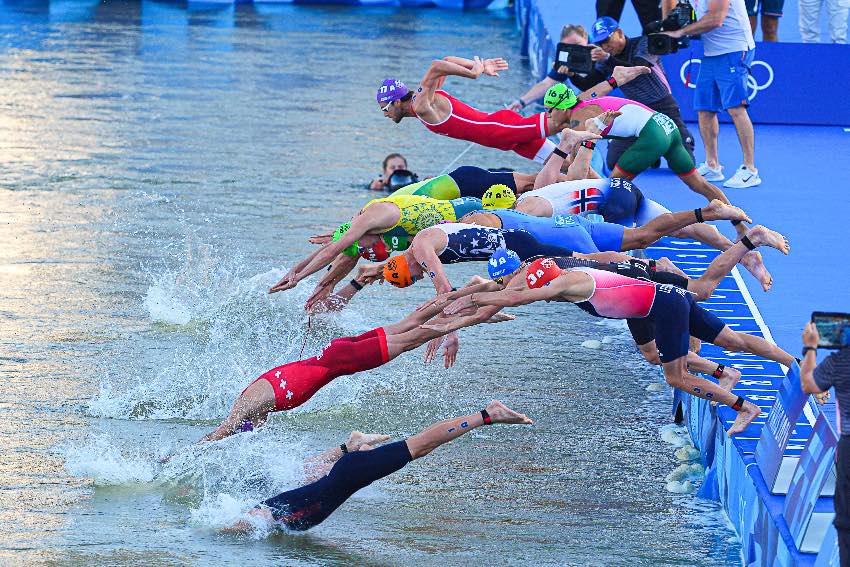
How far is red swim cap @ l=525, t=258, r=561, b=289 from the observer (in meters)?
9.73

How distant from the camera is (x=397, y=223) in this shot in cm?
1157

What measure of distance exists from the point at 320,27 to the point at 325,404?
696 inches

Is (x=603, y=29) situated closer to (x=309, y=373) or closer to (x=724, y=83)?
(x=724, y=83)

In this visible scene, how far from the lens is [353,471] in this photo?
29.9ft

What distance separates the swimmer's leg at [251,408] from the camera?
10039mm

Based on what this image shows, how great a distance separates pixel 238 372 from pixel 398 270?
200cm

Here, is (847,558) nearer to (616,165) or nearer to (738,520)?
(738,520)

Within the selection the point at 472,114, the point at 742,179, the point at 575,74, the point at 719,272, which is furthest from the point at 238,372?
the point at 742,179

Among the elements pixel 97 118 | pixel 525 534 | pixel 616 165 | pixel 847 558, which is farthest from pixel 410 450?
pixel 97 118

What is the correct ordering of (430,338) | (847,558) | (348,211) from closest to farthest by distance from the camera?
(847,558) → (430,338) → (348,211)

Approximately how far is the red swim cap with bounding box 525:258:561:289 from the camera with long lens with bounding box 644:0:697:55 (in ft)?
18.4

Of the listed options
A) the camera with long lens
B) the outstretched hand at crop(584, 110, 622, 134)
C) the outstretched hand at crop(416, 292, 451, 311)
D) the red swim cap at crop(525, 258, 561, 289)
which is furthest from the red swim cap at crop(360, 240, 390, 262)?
the camera with long lens

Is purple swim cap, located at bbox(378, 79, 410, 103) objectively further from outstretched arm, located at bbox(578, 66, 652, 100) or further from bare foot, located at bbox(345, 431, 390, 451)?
bare foot, located at bbox(345, 431, 390, 451)

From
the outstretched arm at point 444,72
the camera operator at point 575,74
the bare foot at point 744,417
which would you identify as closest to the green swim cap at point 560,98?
the outstretched arm at point 444,72
